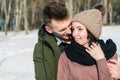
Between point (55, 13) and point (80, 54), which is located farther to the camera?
point (55, 13)

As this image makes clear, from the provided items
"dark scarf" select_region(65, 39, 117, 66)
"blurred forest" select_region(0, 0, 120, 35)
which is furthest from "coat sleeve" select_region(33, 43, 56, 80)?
"blurred forest" select_region(0, 0, 120, 35)

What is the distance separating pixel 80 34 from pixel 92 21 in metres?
0.12

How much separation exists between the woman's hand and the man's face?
0.34m

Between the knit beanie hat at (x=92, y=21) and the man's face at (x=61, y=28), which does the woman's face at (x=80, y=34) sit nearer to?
the knit beanie hat at (x=92, y=21)

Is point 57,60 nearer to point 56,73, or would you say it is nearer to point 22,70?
point 56,73

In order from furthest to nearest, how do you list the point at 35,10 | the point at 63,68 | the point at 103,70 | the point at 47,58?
the point at 35,10 < the point at 47,58 < the point at 63,68 < the point at 103,70

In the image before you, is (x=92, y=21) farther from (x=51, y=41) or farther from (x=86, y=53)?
(x=51, y=41)

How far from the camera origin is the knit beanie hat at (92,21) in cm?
288

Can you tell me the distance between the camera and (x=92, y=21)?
289 centimetres

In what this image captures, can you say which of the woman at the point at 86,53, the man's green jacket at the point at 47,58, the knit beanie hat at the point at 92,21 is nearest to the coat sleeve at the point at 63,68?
the woman at the point at 86,53

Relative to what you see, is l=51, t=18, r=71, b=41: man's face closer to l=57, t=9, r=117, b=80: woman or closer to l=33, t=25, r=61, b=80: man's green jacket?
l=33, t=25, r=61, b=80: man's green jacket

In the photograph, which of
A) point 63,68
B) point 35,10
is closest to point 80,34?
point 63,68

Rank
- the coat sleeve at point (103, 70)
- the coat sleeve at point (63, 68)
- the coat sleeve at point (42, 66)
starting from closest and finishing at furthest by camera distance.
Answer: the coat sleeve at point (103, 70), the coat sleeve at point (63, 68), the coat sleeve at point (42, 66)

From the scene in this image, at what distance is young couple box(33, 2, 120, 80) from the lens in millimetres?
2852
